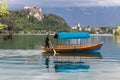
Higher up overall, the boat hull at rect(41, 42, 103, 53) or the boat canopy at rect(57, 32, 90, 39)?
the boat canopy at rect(57, 32, 90, 39)

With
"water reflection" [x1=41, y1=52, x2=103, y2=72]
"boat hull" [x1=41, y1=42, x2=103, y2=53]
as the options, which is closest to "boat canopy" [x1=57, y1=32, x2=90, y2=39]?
"boat hull" [x1=41, y1=42, x2=103, y2=53]

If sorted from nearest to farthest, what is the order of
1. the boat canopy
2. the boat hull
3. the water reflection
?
1. the water reflection
2. the boat hull
3. the boat canopy

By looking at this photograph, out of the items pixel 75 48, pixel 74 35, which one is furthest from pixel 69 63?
pixel 74 35

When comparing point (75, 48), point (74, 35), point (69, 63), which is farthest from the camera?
point (74, 35)

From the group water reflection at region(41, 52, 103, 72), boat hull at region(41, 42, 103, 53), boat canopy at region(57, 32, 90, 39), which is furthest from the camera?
boat canopy at region(57, 32, 90, 39)

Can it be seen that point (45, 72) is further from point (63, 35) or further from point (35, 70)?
point (63, 35)

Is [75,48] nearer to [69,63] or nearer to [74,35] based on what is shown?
[74,35]

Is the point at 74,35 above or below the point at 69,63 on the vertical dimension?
above

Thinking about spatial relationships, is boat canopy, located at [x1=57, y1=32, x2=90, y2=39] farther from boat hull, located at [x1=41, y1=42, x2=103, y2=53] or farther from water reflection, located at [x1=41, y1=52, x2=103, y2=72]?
water reflection, located at [x1=41, y1=52, x2=103, y2=72]

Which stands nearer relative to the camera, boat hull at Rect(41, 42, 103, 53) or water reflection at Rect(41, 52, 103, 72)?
water reflection at Rect(41, 52, 103, 72)

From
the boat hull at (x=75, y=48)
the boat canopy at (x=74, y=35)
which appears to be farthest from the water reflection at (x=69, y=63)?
the boat canopy at (x=74, y=35)

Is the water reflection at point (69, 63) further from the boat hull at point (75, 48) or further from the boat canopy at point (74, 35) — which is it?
the boat canopy at point (74, 35)

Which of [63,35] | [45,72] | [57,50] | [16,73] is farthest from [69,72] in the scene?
[63,35]

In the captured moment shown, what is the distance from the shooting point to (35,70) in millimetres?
39031
